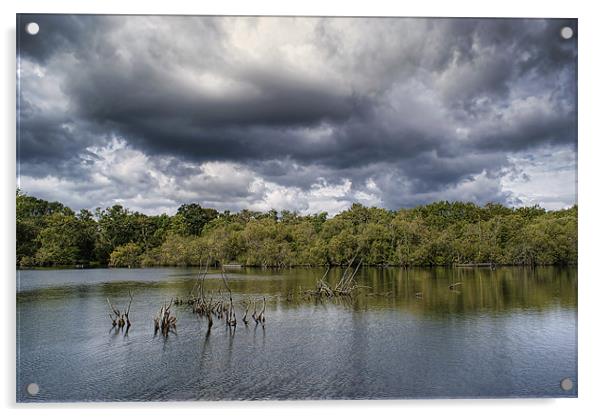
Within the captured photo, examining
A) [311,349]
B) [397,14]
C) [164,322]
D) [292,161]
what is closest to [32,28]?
[397,14]

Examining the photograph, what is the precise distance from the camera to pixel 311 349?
9.00m

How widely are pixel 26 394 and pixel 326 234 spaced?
18120 millimetres

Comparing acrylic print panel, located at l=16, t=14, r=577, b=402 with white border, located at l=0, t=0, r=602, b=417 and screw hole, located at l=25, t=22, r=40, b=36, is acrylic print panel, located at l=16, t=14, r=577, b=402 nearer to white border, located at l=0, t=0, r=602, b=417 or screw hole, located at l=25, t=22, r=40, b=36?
screw hole, located at l=25, t=22, r=40, b=36

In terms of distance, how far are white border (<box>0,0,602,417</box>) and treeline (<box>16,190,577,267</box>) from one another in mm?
10145

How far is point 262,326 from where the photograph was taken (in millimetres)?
11203

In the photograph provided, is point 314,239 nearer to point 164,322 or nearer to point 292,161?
point 292,161

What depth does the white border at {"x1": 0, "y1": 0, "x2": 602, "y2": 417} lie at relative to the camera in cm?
657

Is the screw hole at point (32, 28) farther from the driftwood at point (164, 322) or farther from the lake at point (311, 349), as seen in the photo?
the driftwood at point (164, 322)

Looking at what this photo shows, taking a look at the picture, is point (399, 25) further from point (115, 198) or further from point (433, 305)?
point (433, 305)

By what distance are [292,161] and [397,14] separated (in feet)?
16.1

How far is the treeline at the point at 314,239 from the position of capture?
20062 mm

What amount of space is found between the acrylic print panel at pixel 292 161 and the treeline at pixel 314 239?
205 inches

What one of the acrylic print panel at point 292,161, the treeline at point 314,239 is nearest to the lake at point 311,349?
the acrylic print panel at point 292,161
